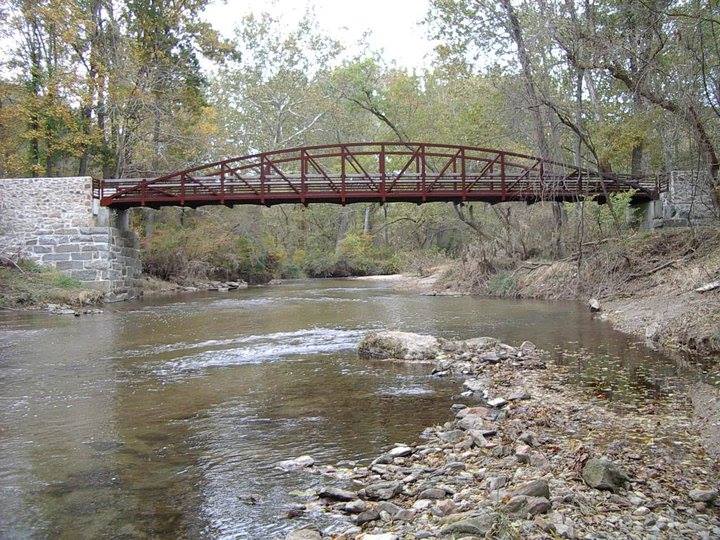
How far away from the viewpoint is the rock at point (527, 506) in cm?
406

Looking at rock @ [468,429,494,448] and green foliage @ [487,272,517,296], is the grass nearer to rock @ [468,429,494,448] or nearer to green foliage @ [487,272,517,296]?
green foliage @ [487,272,517,296]

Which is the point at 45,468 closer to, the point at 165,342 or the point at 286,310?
the point at 165,342

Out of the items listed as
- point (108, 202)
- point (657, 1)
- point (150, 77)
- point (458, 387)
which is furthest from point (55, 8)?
point (458, 387)

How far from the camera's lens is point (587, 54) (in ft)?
54.0

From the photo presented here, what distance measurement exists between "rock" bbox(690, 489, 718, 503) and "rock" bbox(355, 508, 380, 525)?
2.30 meters

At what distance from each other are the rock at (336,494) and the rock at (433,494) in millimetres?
527

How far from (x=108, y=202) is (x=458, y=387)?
22281 millimetres

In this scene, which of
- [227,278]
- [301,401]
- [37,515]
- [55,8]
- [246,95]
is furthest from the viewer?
[246,95]

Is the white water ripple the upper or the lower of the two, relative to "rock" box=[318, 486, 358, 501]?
lower

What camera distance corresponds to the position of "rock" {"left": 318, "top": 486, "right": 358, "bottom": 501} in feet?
15.5

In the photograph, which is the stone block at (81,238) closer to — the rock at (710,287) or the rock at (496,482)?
the rock at (710,287)

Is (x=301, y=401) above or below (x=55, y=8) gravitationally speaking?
below

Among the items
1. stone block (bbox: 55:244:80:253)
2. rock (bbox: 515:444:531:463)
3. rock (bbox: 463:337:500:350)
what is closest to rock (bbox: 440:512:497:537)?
rock (bbox: 515:444:531:463)

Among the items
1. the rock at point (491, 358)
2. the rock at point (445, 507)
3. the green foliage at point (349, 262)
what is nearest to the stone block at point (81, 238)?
the rock at point (491, 358)
